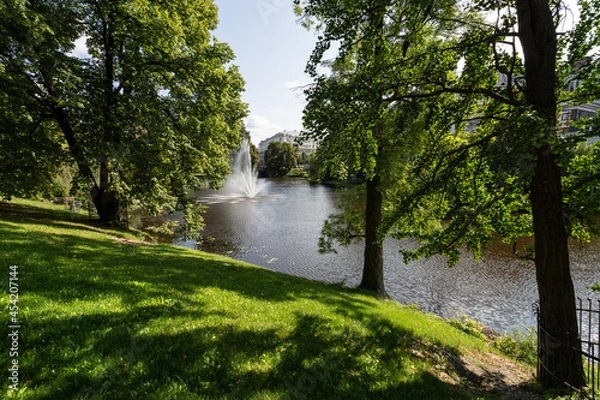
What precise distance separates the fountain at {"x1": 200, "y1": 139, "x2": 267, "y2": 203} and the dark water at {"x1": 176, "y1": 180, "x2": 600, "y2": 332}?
18.5 metres

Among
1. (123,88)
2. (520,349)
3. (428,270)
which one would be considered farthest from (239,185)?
(520,349)

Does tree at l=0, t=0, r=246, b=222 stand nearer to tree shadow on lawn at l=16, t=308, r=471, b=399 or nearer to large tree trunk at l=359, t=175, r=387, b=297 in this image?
large tree trunk at l=359, t=175, r=387, b=297

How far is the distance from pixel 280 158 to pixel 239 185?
4891 cm

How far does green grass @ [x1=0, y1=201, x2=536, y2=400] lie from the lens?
3.54 m

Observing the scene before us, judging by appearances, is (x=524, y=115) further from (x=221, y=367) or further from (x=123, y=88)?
(x=123, y=88)

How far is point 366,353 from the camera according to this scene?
552cm

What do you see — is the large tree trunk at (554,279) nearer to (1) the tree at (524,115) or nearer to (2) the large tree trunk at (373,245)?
(1) the tree at (524,115)

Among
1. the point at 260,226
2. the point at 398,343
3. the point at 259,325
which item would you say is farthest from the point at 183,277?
the point at 260,226

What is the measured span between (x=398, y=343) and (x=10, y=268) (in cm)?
869

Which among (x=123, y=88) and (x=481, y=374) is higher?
(x=123, y=88)

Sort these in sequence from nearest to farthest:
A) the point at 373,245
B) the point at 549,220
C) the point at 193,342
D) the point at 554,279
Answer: the point at 193,342 < the point at 549,220 < the point at 554,279 < the point at 373,245

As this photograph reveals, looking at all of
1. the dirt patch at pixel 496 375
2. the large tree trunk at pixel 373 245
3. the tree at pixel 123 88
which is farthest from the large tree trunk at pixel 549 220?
the tree at pixel 123 88

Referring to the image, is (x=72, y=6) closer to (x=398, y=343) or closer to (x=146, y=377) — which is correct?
(x=146, y=377)

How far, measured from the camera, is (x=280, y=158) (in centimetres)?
10819
